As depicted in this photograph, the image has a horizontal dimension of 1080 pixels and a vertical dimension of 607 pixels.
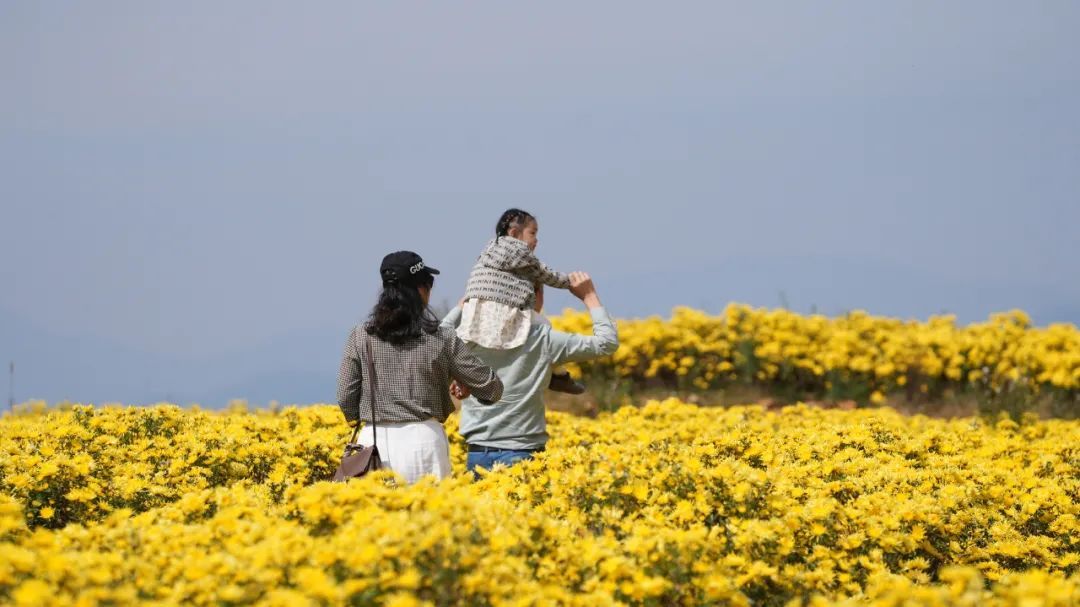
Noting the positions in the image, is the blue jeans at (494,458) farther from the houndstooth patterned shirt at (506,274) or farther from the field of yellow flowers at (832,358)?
the field of yellow flowers at (832,358)

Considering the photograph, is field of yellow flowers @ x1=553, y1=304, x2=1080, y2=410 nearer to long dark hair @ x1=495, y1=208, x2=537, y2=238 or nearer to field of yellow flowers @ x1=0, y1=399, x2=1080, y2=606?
field of yellow flowers @ x1=0, y1=399, x2=1080, y2=606

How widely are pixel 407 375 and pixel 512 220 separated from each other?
1.40 meters

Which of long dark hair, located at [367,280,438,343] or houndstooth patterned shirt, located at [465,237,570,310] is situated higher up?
houndstooth patterned shirt, located at [465,237,570,310]

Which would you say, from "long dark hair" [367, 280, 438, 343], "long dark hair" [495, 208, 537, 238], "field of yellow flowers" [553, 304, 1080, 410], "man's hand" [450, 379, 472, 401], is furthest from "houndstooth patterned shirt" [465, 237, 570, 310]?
"field of yellow flowers" [553, 304, 1080, 410]

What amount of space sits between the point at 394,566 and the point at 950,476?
4.11 m

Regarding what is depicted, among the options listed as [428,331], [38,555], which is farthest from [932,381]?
[38,555]

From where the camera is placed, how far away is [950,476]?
7.16 m

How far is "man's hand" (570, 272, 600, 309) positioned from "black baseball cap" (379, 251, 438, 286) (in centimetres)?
140

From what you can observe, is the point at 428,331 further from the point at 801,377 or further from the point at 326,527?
the point at 801,377

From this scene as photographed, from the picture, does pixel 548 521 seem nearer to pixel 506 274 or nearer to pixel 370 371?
pixel 370 371

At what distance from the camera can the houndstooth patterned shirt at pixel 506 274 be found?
6957 mm

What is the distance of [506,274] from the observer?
6.98 metres

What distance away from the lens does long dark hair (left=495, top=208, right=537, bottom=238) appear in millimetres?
7098

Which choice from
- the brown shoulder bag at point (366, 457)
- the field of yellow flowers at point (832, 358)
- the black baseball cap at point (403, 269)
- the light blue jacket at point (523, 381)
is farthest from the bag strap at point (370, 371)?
the field of yellow flowers at point (832, 358)
